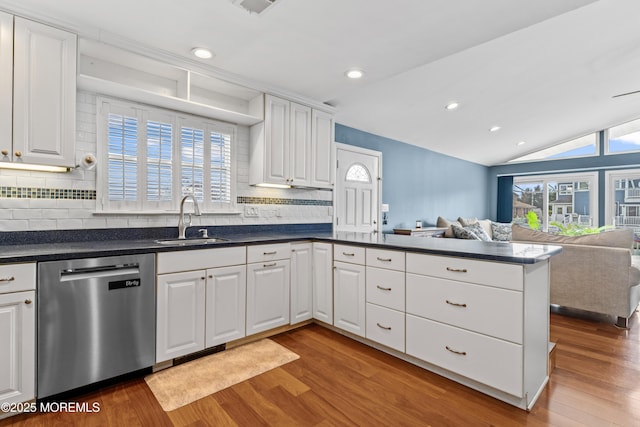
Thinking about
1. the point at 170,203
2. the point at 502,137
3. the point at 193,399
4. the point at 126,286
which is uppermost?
the point at 502,137

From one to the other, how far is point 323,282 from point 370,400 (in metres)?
1.25

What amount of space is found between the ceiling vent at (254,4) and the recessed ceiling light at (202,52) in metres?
0.64

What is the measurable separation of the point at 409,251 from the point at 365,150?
103 inches

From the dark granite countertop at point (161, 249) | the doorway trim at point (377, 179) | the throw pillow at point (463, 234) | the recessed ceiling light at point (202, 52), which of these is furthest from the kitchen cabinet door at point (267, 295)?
the throw pillow at point (463, 234)

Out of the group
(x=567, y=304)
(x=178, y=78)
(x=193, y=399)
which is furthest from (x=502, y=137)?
(x=193, y=399)

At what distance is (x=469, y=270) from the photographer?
78.2 inches

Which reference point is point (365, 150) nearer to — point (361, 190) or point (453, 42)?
point (361, 190)

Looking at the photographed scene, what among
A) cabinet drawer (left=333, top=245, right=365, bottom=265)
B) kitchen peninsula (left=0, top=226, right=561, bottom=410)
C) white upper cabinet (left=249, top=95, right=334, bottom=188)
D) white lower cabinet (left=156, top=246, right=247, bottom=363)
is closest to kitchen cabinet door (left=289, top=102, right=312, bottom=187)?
white upper cabinet (left=249, top=95, right=334, bottom=188)

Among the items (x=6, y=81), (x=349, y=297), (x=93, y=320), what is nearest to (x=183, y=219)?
(x=93, y=320)

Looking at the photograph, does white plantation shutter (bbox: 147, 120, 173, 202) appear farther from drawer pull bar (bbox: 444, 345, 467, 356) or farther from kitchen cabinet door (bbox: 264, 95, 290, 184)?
drawer pull bar (bbox: 444, 345, 467, 356)

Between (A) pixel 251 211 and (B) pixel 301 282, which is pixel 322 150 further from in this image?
(B) pixel 301 282

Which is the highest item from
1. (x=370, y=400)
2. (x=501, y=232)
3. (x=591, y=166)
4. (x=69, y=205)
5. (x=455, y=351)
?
(x=591, y=166)

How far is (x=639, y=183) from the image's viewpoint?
6355 mm

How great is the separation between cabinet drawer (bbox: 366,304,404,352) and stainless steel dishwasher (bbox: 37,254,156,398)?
162 cm
